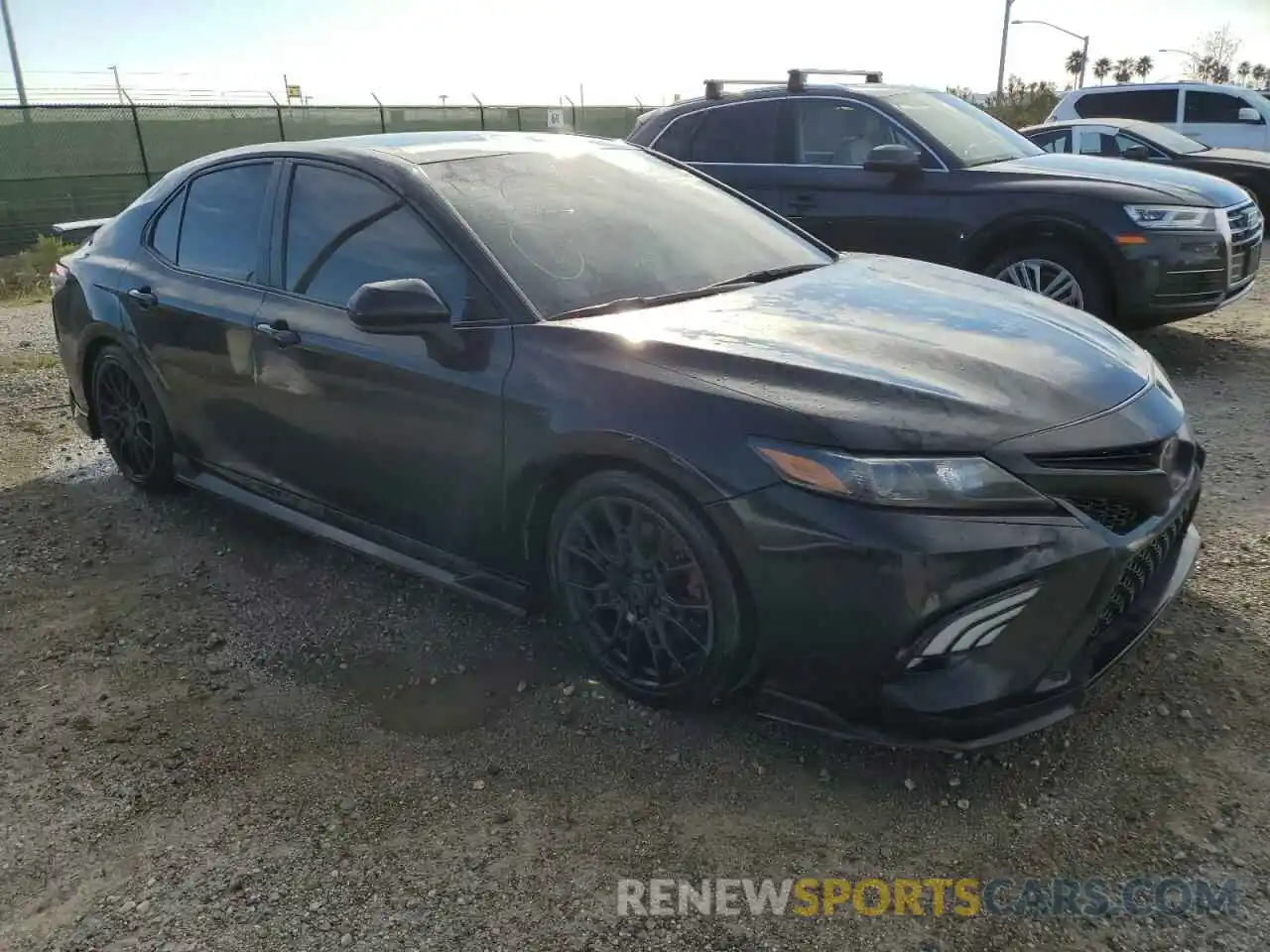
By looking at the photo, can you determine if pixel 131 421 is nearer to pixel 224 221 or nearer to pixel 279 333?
pixel 224 221

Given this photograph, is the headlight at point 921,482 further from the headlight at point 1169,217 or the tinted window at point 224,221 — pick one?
the headlight at point 1169,217

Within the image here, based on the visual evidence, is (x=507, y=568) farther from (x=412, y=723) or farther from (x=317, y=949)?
(x=317, y=949)

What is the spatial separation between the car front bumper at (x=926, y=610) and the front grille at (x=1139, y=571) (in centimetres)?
2

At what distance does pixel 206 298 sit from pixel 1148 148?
1043cm

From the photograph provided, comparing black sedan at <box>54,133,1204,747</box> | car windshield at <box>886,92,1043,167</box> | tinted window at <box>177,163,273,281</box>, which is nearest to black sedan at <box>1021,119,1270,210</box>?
car windshield at <box>886,92,1043,167</box>

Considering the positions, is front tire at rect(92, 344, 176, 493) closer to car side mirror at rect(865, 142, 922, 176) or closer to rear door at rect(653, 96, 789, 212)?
rear door at rect(653, 96, 789, 212)

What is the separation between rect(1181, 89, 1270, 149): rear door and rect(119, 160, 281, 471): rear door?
13971 millimetres

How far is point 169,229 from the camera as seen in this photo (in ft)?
14.0

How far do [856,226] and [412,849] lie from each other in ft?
17.8

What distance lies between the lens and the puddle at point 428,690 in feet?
9.62

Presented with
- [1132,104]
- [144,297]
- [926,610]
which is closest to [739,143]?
[144,297]

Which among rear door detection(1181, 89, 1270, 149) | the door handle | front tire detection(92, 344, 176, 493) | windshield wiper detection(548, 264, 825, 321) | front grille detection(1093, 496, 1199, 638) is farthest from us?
rear door detection(1181, 89, 1270, 149)

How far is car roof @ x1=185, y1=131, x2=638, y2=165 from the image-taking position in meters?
3.48

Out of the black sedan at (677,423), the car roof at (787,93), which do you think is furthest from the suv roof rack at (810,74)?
the black sedan at (677,423)
